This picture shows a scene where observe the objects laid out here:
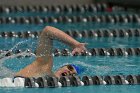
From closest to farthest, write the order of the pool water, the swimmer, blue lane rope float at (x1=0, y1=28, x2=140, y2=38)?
the pool water → the swimmer → blue lane rope float at (x1=0, y1=28, x2=140, y2=38)

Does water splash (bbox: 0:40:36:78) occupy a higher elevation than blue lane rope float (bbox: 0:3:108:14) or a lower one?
lower

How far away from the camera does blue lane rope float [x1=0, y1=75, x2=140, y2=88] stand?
5484mm

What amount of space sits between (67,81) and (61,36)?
1.52 ft

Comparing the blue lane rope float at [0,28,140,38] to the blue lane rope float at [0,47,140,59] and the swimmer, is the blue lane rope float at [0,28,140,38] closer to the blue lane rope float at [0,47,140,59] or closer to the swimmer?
the blue lane rope float at [0,47,140,59]

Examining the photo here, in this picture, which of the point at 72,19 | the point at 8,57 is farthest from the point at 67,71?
the point at 72,19

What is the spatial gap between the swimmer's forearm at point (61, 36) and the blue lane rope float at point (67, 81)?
0.41 meters

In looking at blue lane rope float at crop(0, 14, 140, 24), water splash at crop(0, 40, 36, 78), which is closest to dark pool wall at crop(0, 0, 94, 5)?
blue lane rope float at crop(0, 14, 140, 24)

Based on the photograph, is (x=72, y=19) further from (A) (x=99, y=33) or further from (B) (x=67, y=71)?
(B) (x=67, y=71)

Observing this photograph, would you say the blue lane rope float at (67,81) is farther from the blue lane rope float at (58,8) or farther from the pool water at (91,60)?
the blue lane rope float at (58,8)

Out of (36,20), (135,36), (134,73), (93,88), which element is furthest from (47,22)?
(93,88)

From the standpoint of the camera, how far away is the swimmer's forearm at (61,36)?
5.20 m

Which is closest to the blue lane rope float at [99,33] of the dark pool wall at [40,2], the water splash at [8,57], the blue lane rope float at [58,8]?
the water splash at [8,57]

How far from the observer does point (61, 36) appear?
5.37 m

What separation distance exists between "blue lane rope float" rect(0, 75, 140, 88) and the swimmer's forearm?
0.41 metres
